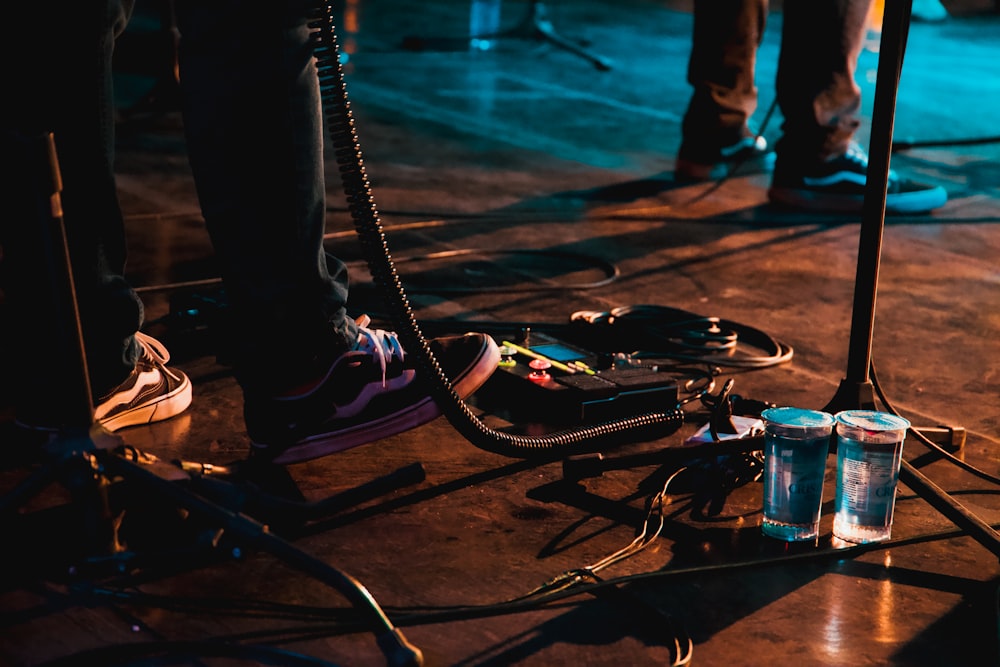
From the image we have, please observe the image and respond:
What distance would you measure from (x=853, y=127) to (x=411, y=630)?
2322mm

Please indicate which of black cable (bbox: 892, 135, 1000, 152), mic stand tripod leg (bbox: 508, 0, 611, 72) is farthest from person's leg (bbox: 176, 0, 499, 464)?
mic stand tripod leg (bbox: 508, 0, 611, 72)

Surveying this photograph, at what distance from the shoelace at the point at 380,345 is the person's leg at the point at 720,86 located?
2050mm

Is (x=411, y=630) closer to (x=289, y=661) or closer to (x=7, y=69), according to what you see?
(x=289, y=661)

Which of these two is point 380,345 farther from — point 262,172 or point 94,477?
point 94,477

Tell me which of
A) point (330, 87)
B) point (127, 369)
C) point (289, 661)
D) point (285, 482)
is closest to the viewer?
point (289, 661)

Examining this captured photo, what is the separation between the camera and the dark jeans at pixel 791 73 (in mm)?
3027

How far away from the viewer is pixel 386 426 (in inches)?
64.5

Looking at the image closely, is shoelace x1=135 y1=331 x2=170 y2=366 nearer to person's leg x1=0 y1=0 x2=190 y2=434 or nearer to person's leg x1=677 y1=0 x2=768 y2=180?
person's leg x1=0 y1=0 x2=190 y2=434

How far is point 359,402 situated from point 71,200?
17.7 inches

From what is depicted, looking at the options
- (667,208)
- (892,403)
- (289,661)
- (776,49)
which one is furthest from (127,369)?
(776,49)

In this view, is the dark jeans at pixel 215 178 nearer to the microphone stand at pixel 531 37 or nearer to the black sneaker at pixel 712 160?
the black sneaker at pixel 712 160

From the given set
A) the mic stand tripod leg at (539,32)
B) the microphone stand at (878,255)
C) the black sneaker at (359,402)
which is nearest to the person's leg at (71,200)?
the black sneaker at (359,402)

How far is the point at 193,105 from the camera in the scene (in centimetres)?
144

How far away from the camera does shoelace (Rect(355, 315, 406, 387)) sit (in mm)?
1627
